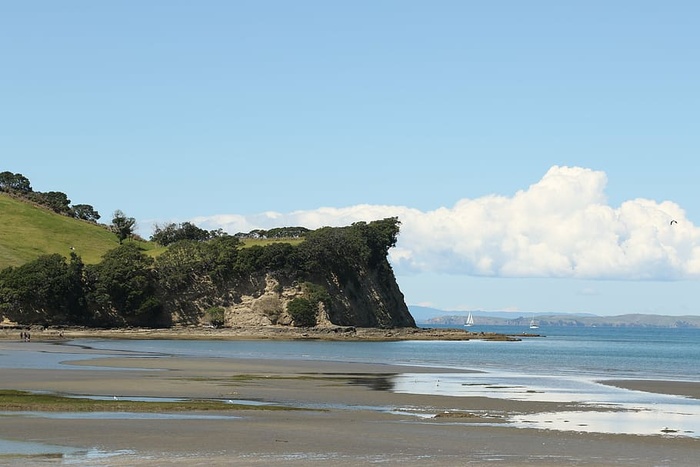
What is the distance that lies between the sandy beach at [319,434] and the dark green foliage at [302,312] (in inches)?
4035

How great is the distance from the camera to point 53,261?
5773 inches


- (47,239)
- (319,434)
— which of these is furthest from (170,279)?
(319,434)

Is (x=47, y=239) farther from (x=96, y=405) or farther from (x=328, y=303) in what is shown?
(x=96, y=405)

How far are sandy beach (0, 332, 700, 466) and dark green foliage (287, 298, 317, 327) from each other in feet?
336

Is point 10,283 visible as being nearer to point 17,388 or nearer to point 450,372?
point 450,372

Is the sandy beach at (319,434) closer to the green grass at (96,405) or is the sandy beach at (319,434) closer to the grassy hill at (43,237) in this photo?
the green grass at (96,405)

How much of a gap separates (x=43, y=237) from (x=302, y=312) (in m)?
60.8

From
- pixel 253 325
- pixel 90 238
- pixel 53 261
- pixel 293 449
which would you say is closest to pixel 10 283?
pixel 53 261

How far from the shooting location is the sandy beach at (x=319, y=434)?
81.0 feet

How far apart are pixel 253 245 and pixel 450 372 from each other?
326 ft

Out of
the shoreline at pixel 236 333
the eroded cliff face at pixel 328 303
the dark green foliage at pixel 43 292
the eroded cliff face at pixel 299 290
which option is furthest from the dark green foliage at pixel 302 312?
the dark green foliage at pixel 43 292

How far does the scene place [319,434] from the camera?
1148 inches

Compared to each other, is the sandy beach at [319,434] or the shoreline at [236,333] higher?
the shoreline at [236,333]

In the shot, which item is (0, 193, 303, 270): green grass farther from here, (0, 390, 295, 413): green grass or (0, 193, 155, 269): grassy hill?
(0, 390, 295, 413): green grass
